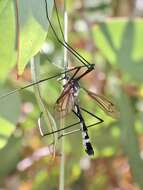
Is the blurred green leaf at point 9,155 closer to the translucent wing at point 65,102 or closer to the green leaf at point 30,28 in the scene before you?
the translucent wing at point 65,102

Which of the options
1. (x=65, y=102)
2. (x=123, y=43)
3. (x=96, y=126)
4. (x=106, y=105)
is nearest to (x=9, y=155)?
(x=96, y=126)

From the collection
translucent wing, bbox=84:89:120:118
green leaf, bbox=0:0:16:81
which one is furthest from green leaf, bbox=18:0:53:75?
translucent wing, bbox=84:89:120:118

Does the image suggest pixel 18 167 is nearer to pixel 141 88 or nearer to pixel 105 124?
pixel 105 124

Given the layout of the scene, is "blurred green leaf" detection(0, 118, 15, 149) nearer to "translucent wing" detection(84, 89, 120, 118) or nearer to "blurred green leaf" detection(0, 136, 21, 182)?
"translucent wing" detection(84, 89, 120, 118)

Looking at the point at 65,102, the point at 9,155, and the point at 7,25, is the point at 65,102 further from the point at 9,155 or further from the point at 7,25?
the point at 9,155

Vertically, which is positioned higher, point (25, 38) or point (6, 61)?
point (6, 61)

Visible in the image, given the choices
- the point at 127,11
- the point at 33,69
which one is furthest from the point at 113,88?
the point at 33,69

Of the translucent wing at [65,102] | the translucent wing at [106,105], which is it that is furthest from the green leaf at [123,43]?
the translucent wing at [65,102]
